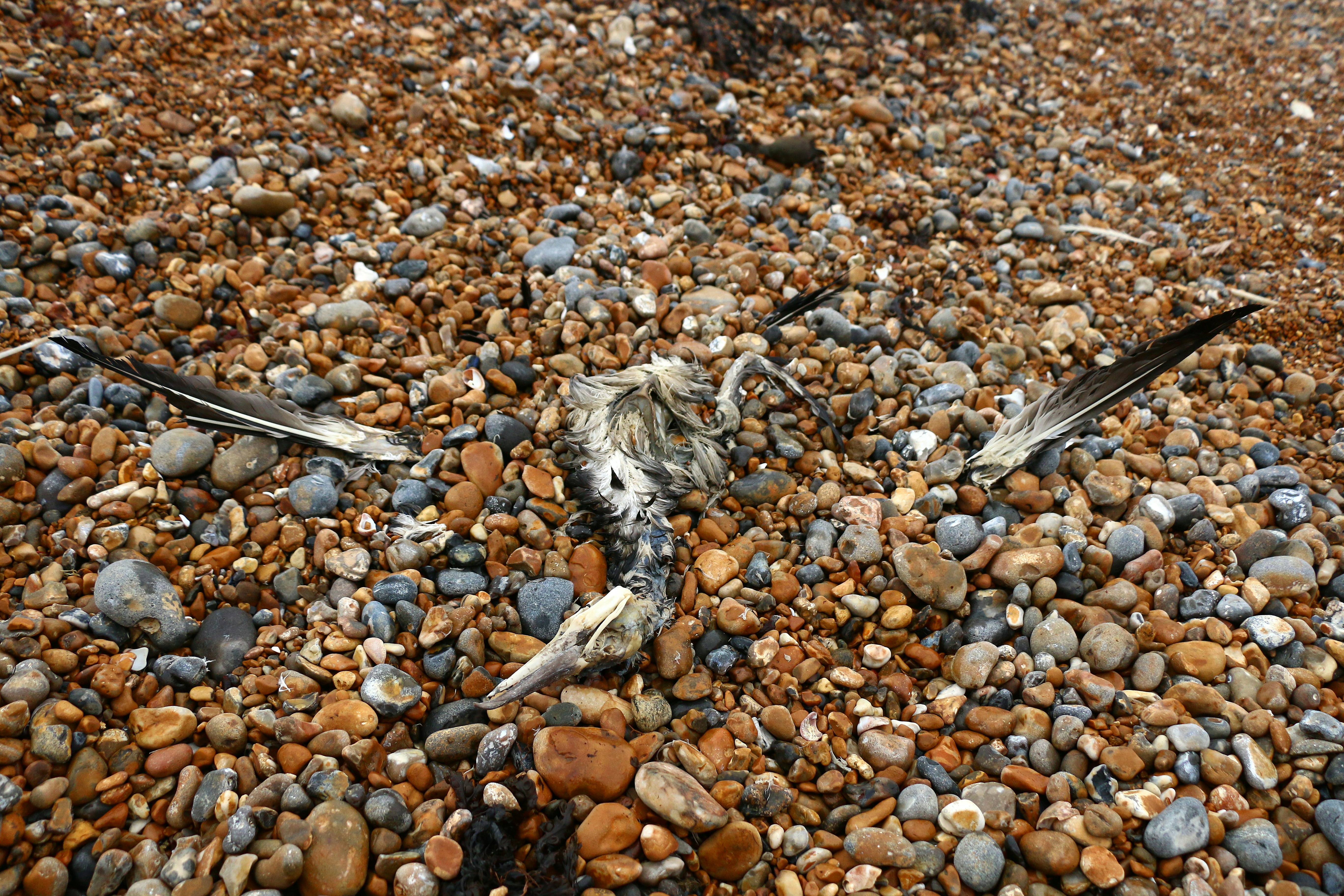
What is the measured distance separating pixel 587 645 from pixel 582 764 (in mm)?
359

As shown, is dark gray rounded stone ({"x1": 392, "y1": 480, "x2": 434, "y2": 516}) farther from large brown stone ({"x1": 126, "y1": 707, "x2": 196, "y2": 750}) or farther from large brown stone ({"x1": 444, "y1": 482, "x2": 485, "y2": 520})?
large brown stone ({"x1": 126, "y1": 707, "x2": 196, "y2": 750})

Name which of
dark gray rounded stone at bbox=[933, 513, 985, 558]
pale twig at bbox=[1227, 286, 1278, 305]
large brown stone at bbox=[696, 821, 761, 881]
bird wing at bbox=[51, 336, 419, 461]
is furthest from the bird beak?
pale twig at bbox=[1227, 286, 1278, 305]

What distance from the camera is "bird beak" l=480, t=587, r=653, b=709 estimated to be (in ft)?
7.61

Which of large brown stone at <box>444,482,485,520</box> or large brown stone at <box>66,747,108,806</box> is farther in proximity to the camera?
large brown stone at <box>444,482,485,520</box>

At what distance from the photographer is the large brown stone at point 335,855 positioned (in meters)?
1.97

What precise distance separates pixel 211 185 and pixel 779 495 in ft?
11.7

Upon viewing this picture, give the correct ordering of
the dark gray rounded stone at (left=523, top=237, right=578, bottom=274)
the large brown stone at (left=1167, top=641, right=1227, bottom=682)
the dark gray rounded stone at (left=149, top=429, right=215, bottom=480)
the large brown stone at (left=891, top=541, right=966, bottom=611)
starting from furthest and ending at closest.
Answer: the dark gray rounded stone at (left=523, top=237, right=578, bottom=274)
the dark gray rounded stone at (left=149, top=429, right=215, bottom=480)
the large brown stone at (left=891, top=541, right=966, bottom=611)
the large brown stone at (left=1167, top=641, right=1227, bottom=682)

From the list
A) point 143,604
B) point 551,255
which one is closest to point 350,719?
point 143,604

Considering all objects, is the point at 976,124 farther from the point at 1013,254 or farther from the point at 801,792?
the point at 801,792

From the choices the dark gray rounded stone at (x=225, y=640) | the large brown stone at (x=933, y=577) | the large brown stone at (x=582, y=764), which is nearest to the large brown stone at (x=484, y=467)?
the dark gray rounded stone at (x=225, y=640)

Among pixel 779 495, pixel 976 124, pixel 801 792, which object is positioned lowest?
pixel 801 792

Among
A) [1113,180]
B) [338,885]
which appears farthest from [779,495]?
[1113,180]

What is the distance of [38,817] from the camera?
78.8 inches

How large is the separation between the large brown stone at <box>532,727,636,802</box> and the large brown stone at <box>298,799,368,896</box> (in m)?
0.52
